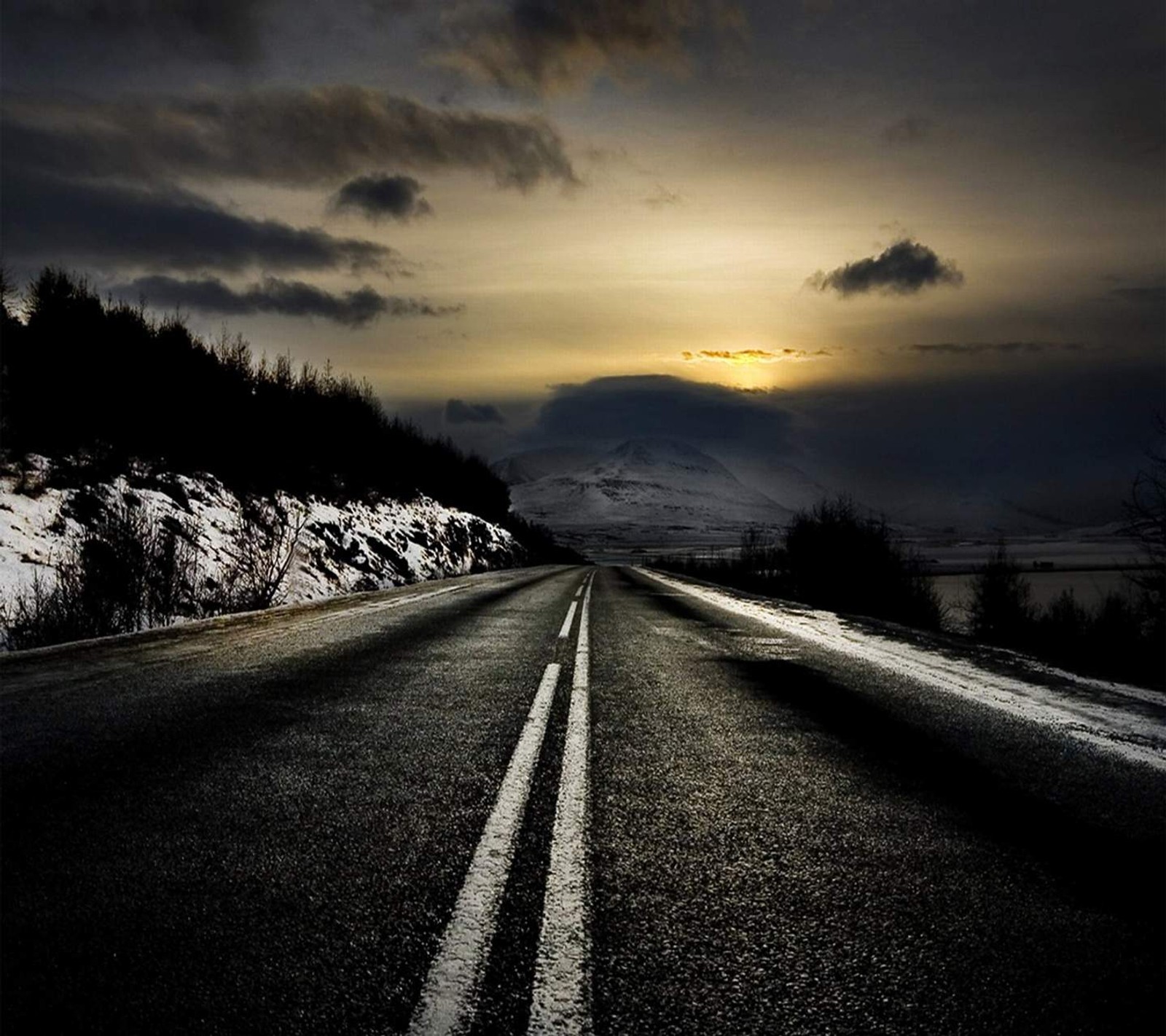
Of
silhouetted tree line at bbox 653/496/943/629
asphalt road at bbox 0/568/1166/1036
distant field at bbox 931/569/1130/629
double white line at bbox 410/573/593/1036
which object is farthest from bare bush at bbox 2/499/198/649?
distant field at bbox 931/569/1130/629

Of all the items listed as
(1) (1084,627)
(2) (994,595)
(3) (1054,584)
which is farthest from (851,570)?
(3) (1054,584)

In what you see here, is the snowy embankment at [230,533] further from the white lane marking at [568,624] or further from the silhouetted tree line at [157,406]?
the white lane marking at [568,624]

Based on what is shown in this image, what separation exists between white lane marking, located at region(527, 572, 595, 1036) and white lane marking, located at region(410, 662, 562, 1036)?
0.54ft

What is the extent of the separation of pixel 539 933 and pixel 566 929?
85mm

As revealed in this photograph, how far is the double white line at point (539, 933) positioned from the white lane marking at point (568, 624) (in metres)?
6.25

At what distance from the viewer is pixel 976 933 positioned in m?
2.39

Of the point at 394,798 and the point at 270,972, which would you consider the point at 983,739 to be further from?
the point at 270,972

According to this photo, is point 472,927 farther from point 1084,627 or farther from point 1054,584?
point 1054,584

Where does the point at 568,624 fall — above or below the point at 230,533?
below

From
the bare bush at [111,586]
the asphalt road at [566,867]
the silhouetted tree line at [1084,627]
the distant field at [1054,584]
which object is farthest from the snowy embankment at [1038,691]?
the distant field at [1054,584]

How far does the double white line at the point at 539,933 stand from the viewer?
1910mm

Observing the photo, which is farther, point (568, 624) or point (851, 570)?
point (851, 570)

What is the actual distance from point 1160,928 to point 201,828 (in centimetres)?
356

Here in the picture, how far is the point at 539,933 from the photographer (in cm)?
232
